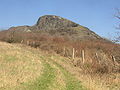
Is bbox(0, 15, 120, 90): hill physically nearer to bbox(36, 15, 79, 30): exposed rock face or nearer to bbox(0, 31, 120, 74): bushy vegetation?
bbox(0, 31, 120, 74): bushy vegetation

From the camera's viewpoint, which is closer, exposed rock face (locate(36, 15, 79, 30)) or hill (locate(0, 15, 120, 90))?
hill (locate(0, 15, 120, 90))

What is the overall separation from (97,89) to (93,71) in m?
6.23

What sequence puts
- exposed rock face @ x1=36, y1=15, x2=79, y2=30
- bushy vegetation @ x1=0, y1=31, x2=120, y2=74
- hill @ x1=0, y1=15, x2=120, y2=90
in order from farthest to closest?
exposed rock face @ x1=36, y1=15, x2=79, y2=30, bushy vegetation @ x1=0, y1=31, x2=120, y2=74, hill @ x1=0, y1=15, x2=120, y2=90

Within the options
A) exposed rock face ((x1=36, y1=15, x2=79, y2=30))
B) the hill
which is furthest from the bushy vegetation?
exposed rock face ((x1=36, y1=15, x2=79, y2=30))

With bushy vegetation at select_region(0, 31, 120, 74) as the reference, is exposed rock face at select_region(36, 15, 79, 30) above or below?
above

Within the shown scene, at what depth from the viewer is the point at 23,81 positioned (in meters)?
10.7

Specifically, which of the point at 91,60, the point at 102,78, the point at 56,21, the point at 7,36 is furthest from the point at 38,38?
the point at 56,21

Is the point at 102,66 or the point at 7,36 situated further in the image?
the point at 7,36

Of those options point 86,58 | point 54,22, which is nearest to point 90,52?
point 86,58

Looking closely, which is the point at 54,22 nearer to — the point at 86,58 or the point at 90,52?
the point at 90,52

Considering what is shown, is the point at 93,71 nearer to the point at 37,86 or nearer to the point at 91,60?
the point at 91,60

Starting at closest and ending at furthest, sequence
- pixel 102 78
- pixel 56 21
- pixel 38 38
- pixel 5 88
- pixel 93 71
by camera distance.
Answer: pixel 5 88 < pixel 102 78 < pixel 93 71 < pixel 38 38 < pixel 56 21

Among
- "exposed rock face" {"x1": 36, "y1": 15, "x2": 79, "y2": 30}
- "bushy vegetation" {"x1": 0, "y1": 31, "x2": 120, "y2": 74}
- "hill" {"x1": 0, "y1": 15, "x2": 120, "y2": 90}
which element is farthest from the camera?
"exposed rock face" {"x1": 36, "y1": 15, "x2": 79, "y2": 30}

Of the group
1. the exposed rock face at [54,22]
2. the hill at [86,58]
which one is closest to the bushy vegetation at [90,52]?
the hill at [86,58]
